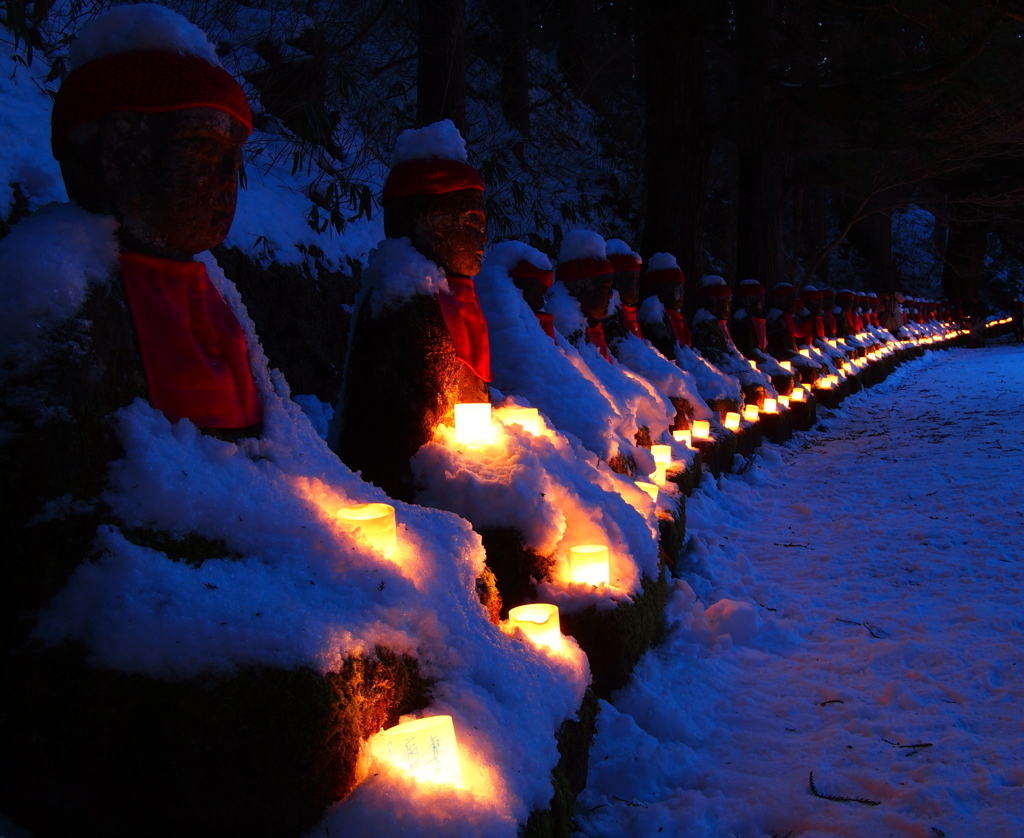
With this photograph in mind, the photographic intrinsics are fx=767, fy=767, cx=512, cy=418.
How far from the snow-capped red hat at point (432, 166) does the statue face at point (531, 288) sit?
154 centimetres

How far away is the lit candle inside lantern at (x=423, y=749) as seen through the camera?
1.73 m

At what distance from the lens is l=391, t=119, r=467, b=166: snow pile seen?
3.38 m

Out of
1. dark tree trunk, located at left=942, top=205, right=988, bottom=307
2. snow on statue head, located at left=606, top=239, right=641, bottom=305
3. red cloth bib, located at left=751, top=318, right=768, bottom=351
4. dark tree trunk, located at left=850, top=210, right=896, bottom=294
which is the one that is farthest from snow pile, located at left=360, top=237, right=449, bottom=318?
dark tree trunk, located at left=942, top=205, right=988, bottom=307

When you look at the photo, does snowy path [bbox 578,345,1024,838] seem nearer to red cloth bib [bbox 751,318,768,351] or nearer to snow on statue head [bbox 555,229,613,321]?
snow on statue head [bbox 555,229,613,321]

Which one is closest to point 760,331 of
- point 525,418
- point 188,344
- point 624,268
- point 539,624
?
point 624,268

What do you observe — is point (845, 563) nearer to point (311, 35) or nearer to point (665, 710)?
point (665, 710)

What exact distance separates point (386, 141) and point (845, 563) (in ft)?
20.7

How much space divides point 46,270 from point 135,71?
0.55m

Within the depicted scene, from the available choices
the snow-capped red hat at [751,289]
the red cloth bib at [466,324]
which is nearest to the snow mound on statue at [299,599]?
the red cloth bib at [466,324]

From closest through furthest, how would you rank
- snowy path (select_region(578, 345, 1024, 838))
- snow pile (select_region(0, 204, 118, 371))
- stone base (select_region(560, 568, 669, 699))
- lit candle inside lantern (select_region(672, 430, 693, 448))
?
snow pile (select_region(0, 204, 118, 371))
snowy path (select_region(578, 345, 1024, 838))
stone base (select_region(560, 568, 669, 699))
lit candle inside lantern (select_region(672, 430, 693, 448))

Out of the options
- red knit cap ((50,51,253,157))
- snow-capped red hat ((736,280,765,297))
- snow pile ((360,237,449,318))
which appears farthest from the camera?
snow-capped red hat ((736,280,765,297))

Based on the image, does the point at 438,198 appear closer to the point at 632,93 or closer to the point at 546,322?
the point at 546,322

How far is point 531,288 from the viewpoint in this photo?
5023mm

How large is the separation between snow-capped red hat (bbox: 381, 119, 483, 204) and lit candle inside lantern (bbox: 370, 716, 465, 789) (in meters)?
2.33
